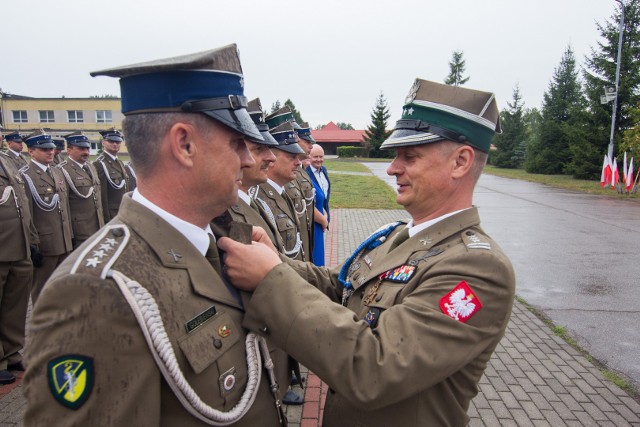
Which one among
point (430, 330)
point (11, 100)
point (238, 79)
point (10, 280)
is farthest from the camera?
point (11, 100)

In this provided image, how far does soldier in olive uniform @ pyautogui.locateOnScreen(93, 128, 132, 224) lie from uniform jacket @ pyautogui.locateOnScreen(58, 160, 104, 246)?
81 centimetres

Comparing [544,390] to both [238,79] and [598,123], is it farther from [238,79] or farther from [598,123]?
[598,123]

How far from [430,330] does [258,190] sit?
9.80ft

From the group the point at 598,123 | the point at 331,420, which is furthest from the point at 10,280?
the point at 598,123

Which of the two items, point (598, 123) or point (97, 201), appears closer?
point (97, 201)

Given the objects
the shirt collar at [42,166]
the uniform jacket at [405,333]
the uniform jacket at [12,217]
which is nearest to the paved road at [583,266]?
the uniform jacket at [405,333]

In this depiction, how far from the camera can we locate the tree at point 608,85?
2647 cm

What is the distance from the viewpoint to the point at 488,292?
144 centimetres

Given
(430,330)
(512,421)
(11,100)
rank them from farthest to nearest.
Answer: (11,100) < (512,421) < (430,330)

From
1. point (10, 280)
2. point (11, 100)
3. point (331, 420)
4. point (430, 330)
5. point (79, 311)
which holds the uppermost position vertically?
point (11, 100)

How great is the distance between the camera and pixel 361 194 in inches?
749

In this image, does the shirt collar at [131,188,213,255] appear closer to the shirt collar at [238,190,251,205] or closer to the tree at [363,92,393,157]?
the shirt collar at [238,190,251,205]

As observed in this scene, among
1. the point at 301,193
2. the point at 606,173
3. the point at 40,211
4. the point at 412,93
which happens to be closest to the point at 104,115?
the point at 606,173

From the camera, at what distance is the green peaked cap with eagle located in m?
1.82
